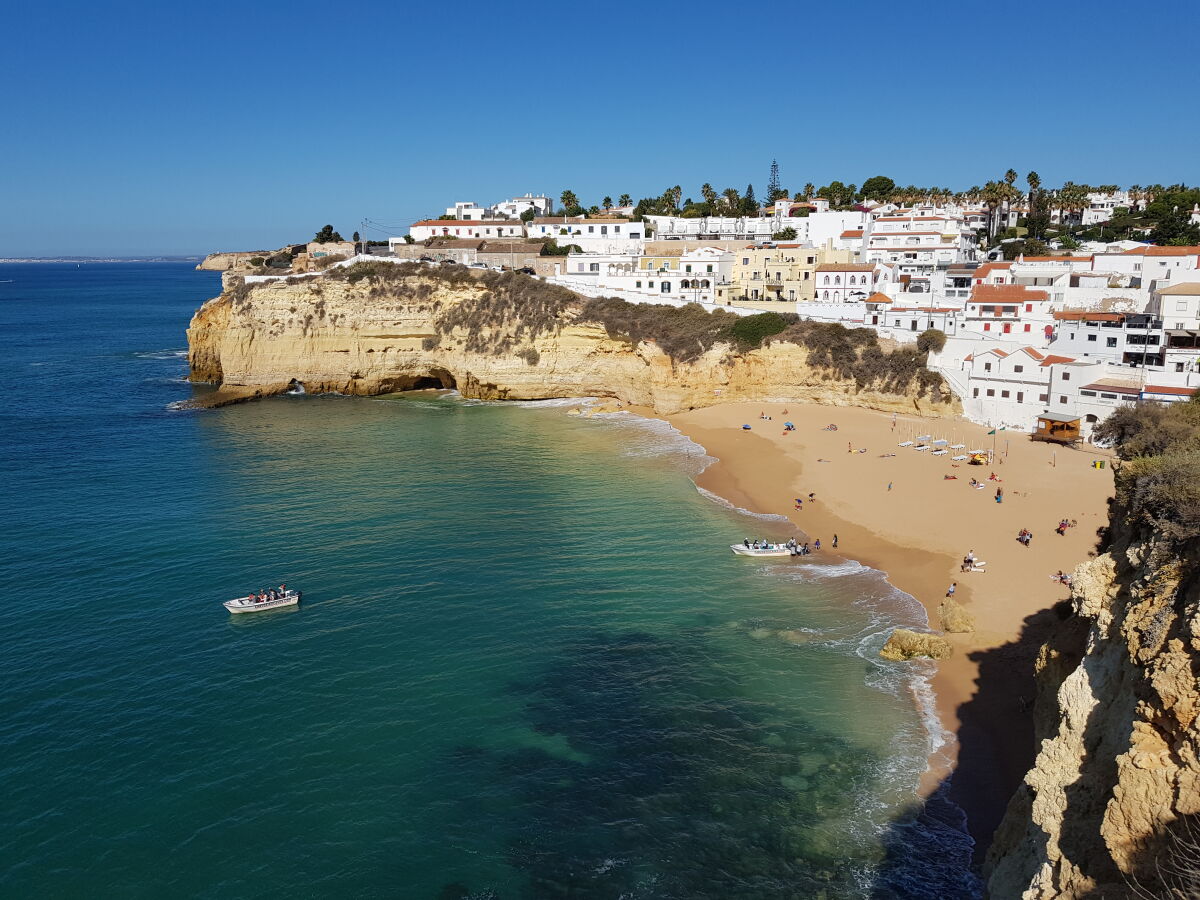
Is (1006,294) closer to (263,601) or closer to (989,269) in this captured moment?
(989,269)

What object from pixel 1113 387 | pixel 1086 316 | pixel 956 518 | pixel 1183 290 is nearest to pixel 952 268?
pixel 1086 316

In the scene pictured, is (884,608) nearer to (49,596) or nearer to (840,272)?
(49,596)

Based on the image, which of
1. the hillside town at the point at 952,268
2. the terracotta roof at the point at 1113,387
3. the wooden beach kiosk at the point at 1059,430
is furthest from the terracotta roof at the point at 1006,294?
the wooden beach kiosk at the point at 1059,430

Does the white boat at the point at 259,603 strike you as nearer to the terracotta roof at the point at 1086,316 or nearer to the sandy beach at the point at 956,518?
the sandy beach at the point at 956,518

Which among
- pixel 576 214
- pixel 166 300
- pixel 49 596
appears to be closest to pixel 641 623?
pixel 49 596

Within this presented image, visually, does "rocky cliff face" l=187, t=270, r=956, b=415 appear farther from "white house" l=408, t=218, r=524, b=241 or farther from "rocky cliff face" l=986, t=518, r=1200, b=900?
"rocky cliff face" l=986, t=518, r=1200, b=900

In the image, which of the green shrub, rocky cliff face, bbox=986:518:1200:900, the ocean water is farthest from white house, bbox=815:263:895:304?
rocky cliff face, bbox=986:518:1200:900
